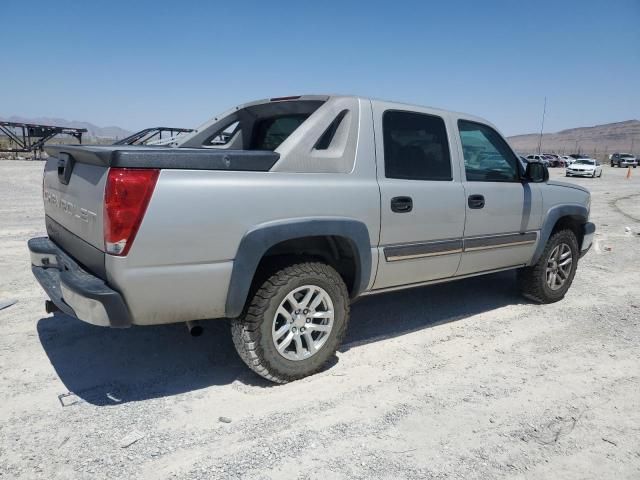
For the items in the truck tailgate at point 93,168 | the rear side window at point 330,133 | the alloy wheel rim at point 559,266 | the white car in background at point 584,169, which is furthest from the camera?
the white car in background at point 584,169

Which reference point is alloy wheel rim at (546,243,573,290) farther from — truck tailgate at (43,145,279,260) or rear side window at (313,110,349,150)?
truck tailgate at (43,145,279,260)

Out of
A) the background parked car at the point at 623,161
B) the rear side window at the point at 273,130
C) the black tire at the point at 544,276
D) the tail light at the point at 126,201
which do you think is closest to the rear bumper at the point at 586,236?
the black tire at the point at 544,276

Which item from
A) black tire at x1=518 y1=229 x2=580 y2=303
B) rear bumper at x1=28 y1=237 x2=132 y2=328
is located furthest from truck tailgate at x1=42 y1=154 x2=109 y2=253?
black tire at x1=518 y1=229 x2=580 y2=303

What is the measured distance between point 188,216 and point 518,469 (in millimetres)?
2147

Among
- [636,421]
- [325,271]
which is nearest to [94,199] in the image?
[325,271]

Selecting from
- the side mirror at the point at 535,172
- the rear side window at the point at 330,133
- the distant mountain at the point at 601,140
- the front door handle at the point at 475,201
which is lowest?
the front door handle at the point at 475,201

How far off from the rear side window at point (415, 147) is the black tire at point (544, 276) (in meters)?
1.75

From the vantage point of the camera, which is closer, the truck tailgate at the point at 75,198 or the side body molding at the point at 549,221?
the truck tailgate at the point at 75,198

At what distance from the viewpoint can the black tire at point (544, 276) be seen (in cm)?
510

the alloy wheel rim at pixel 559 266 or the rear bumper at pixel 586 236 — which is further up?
the rear bumper at pixel 586 236

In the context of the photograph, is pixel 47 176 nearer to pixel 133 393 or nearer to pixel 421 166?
pixel 133 393

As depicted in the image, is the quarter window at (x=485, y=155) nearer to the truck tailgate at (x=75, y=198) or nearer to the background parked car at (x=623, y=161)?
the truck tailgate at (x=75, y=198)

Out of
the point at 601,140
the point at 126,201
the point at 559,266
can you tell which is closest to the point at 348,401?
the point at 126,201

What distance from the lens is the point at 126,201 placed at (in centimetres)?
259
